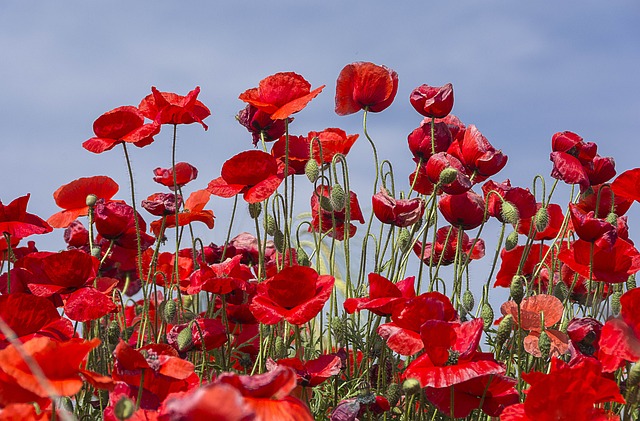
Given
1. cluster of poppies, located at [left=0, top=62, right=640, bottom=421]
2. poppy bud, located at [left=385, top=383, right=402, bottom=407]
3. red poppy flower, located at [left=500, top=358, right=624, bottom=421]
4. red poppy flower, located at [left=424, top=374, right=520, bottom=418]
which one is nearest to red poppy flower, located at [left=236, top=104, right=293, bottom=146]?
cluster of poppies, located at [left=0, top=62, right=640, bottom=421]

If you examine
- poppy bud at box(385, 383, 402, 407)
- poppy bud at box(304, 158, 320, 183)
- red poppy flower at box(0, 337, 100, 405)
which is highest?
poppy bud at box(304, 158, 320, 183)

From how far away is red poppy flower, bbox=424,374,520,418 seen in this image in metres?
1.67

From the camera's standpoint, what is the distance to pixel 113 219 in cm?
254

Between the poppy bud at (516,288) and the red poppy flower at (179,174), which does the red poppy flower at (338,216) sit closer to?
the red poppy flower at (179,174)

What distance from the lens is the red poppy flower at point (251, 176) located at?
7.21 feet

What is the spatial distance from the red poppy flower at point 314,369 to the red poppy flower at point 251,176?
19.5 inches

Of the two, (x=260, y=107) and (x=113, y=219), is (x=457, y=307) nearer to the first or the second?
(x=260, y=107)

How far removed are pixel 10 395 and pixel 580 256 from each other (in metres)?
1.49

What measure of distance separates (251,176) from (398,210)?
0.37m

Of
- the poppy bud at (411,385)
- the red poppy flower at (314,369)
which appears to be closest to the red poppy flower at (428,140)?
the red poppy flower at (314,369)

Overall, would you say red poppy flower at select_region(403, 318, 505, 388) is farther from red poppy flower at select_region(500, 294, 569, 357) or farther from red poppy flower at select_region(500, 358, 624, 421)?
red poppy flower at select_region(500, 294, 569, 357)

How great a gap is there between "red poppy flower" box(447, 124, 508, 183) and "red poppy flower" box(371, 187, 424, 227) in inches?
9.1

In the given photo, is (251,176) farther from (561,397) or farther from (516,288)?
(561,397)

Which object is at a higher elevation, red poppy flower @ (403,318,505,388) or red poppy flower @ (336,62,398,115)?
red poppy flower @ (336,62,398,115)
